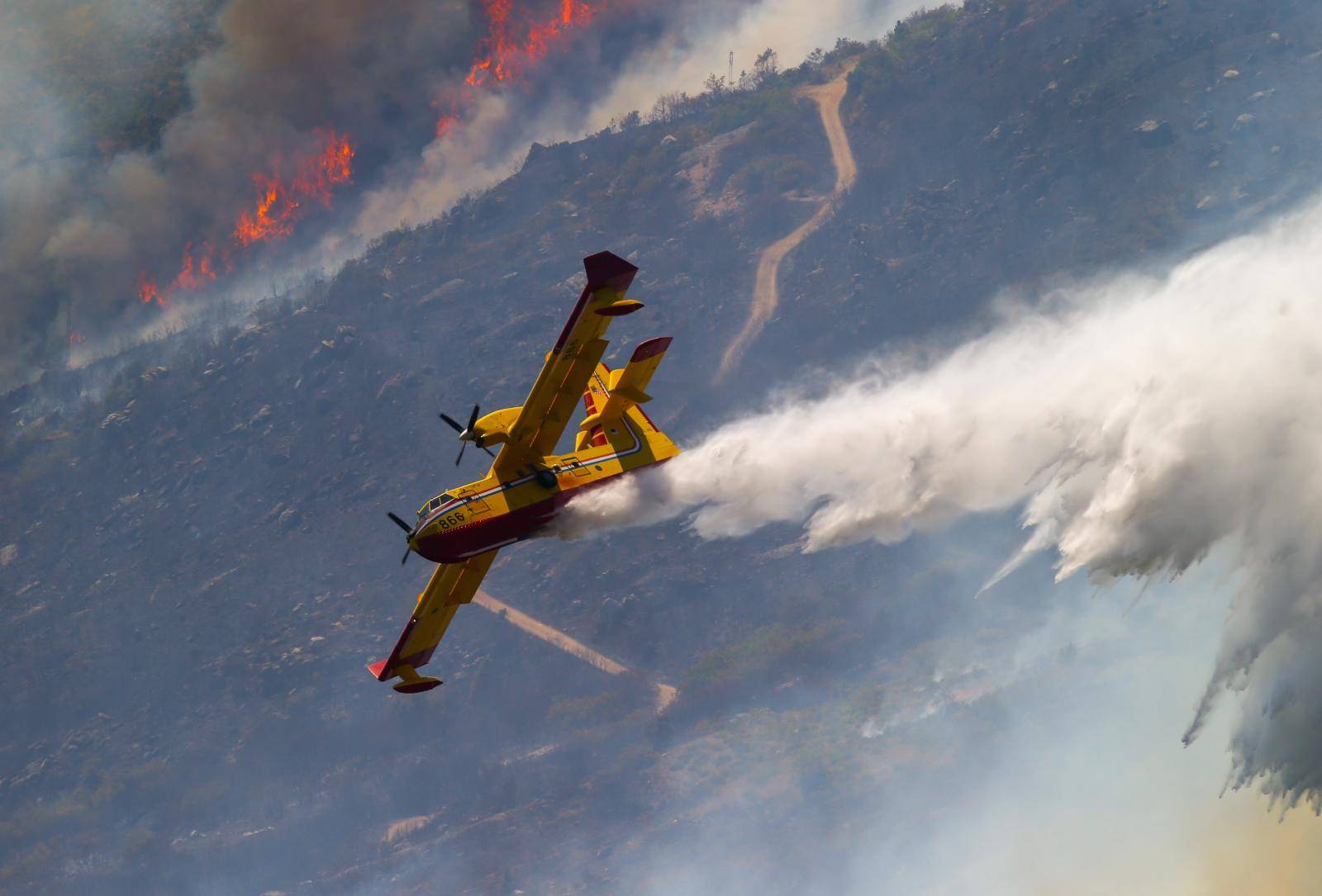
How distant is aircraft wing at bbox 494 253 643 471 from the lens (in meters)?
57.7

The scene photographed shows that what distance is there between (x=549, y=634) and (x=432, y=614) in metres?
117

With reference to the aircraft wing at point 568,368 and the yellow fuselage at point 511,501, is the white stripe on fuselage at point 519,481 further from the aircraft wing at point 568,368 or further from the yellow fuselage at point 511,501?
the aircraft wing at point 568,368

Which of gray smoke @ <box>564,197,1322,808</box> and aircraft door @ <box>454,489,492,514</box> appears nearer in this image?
aircraft door @ <box>454,489,492,514</box>

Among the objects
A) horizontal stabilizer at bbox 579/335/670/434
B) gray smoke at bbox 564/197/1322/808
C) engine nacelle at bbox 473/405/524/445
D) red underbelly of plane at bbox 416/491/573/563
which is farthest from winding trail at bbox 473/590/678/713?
engine nacelle at bbox 473/405/524/445

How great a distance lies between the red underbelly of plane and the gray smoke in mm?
1260

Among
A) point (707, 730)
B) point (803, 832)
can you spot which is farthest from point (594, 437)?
point (707, 730)

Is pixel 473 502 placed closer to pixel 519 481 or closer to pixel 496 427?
pixel 519 481

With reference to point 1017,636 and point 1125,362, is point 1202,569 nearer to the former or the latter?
point 1017,636

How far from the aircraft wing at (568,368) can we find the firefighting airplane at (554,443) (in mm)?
41

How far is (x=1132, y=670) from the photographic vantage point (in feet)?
481

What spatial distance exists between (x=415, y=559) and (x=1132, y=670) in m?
83.3

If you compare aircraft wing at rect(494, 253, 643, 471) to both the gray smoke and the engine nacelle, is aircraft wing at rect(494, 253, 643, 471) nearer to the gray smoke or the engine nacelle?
the engine nacelle

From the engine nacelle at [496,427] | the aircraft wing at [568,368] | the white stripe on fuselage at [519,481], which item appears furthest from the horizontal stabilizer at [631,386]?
the engine nacelle at [496,427]

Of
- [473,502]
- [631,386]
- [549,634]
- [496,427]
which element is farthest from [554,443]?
[549,634]
